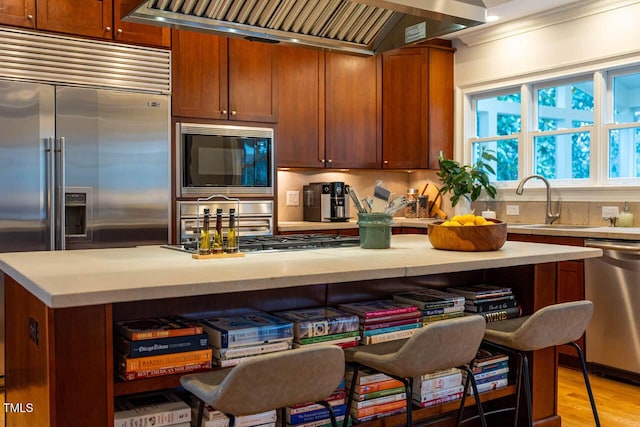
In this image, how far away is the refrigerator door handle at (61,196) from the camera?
3.61m

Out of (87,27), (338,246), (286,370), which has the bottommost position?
(286,370)

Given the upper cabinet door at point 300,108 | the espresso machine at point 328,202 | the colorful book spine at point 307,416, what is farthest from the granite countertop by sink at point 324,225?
the colorful book spine at point 307,416

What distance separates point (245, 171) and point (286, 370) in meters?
2.95

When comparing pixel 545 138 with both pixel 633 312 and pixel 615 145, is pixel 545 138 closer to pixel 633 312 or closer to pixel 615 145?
pixel 615 145

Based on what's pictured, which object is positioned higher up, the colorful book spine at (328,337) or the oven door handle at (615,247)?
the oven door handle at (615,247)

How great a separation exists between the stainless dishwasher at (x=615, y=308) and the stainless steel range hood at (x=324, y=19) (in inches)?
68.0

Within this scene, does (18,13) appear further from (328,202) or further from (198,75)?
(328,202)

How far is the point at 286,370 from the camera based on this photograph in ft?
5.24

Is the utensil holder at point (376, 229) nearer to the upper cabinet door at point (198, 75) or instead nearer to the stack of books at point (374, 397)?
the stack of books at point (374, 397)

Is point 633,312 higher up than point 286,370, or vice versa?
point 286,370

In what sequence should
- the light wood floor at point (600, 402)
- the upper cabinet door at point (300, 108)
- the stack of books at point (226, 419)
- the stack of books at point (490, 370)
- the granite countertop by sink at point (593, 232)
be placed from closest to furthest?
the stack of books at point (226, 419), the stack of books at point (490, 370), the light wood floor at point (600, 402), the granite countertop by sink at point (593, 232), the upper cabinet door at point (300, 108)

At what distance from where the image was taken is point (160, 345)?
1895mm

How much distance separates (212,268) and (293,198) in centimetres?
325

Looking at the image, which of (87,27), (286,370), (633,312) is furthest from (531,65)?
(286,370)
